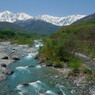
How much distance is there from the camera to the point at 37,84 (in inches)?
1737

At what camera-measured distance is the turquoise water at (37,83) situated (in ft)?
127

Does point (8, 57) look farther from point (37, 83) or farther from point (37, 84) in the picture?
point (37, 84)

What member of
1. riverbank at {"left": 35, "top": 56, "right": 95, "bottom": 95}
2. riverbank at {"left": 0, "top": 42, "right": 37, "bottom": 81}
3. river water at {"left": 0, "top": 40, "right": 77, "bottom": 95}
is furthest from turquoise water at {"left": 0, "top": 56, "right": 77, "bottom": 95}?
riverbank at {"left": 0, "top": 42, "right": 37, "bottom": 81}

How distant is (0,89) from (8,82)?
5.37 meters

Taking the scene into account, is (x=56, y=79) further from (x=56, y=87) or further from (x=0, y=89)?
(x=0, y=89)

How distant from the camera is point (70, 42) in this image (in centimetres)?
7938

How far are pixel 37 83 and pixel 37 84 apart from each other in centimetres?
73

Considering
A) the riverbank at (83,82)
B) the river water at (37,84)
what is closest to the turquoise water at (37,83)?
the river water at (37,84)

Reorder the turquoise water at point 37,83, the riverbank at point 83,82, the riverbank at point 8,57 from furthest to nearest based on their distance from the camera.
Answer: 1. the riverbank at point 8,57
2. the riverbank at point 83,82
3. the turquoise water at point 37,83

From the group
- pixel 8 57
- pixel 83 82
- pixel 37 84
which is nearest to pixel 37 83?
pixel 37 84

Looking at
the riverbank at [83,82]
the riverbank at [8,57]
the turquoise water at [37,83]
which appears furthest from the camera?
the riverbank at [8,57]

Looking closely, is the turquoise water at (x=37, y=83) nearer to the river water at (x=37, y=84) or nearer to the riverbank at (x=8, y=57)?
the river water at (x=37, y=84)

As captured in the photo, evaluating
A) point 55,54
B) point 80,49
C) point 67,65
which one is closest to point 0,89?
point 67,65

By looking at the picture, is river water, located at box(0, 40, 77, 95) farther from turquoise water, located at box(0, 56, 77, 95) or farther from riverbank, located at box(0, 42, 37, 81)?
riverbank, located at box(0, 42, 37, 81)
